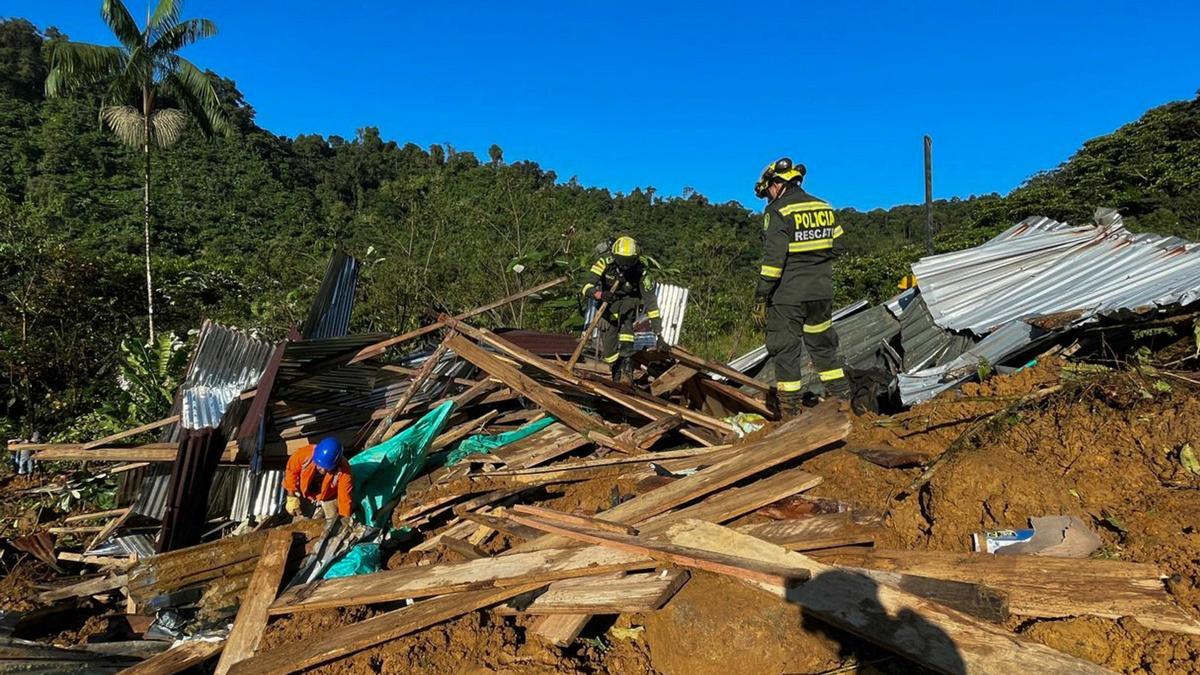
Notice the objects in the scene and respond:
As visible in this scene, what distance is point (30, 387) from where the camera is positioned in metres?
9.91

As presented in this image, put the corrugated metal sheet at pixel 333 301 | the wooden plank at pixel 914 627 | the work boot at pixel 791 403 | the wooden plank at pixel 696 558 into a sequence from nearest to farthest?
1. the wooden plank at pixel 914 627
2. the wooden plank at pixel 696 558
3. the work boot at pixel 791 403
4. the corrugated metal sheet at pixel 333 301

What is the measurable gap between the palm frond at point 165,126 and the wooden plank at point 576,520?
12.6 meters

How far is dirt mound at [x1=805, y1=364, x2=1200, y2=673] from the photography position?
8.66 feet

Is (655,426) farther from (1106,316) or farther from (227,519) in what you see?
(227,519)

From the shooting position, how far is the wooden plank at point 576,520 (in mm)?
3885

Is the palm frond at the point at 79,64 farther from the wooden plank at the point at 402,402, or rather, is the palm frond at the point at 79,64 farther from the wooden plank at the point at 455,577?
the wooden plank at the point at 455,577

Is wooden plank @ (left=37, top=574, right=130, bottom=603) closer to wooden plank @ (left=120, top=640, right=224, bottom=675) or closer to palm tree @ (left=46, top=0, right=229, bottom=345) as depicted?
wooden plank @ (left=120, top=640, right=224, bottom=675)

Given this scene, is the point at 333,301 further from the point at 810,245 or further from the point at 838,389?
the point at 838,389

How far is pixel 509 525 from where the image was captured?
171 inches

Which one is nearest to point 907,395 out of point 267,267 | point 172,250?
point 267,267

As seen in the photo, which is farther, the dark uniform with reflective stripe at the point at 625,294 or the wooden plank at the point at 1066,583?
the dark uniform with reflective stripe at the point at 625,294

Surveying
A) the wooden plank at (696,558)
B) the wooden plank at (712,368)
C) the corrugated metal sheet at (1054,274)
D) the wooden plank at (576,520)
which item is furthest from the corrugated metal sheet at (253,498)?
the corrugated metal sheet at (1054,274)

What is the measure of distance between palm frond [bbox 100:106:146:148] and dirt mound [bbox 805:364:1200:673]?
1404cm

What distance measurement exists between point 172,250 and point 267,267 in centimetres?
1675
